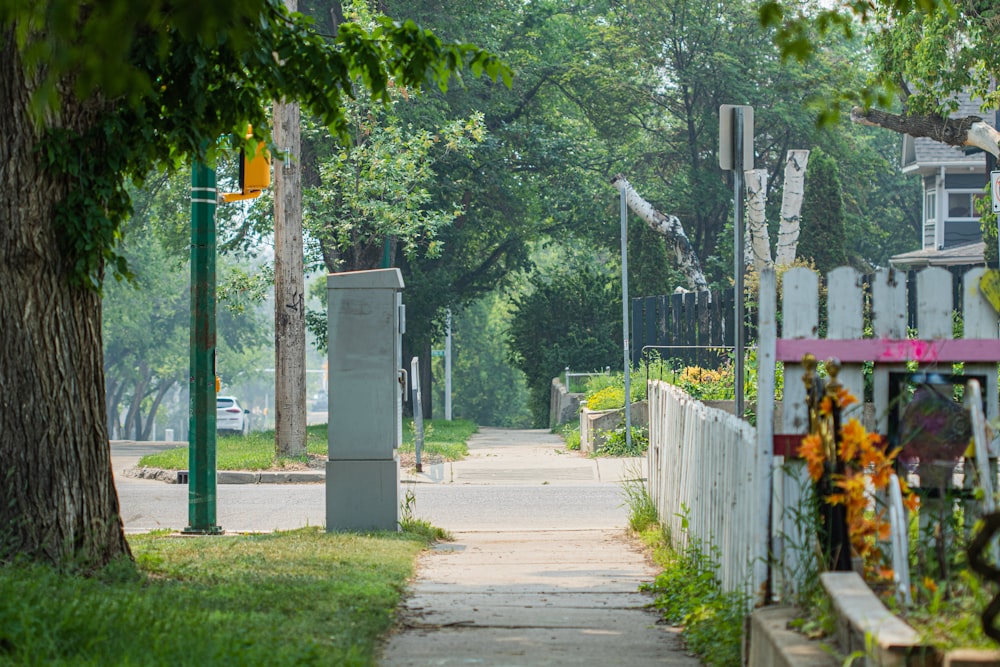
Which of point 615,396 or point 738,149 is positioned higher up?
point 738,149

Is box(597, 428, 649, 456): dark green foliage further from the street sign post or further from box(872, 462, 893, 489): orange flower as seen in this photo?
box(872, 462, 893, 489): orange flower

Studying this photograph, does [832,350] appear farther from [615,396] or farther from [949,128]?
[615,396]

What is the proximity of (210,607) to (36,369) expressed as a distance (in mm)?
1821

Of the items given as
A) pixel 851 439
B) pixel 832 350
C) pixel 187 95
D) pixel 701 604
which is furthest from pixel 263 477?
pixel 851 439

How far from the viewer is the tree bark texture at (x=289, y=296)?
62.6 ft

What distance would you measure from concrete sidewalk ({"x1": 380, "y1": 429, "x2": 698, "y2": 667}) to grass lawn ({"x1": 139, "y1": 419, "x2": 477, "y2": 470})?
442 centimetres

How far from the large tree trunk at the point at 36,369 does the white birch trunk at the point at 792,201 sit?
20.7 metres

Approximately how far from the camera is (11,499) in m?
7.27

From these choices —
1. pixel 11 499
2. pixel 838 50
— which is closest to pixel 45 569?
pixel 11 499

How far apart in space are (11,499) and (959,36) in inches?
565

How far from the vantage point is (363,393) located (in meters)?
10.6

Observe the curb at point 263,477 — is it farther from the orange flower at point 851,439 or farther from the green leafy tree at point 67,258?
the orange flower at point 851,439

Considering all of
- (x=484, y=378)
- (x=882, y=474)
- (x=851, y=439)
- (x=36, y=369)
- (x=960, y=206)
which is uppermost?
(x=960, y=206)

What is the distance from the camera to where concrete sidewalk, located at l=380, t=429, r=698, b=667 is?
6277 millimetres
